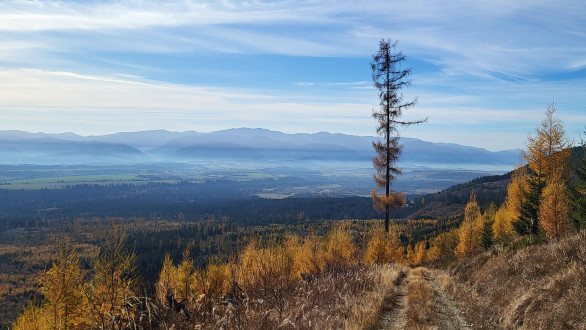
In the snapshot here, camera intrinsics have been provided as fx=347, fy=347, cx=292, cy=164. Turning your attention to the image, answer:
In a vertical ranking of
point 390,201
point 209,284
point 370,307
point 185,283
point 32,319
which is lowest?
point 32,319

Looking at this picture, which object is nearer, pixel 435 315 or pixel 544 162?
pixel 435 315

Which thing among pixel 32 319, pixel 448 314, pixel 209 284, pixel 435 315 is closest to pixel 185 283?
pixel 209 284

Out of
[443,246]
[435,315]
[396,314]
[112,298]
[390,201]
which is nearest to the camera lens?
[112,298]

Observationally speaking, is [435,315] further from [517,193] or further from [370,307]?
[517,193]

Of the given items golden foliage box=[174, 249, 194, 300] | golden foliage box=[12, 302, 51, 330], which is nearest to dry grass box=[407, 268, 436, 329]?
golden foliage box=[174, 249, 194, 300]

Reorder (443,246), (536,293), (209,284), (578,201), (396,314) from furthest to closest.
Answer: (443,246) → (578,201) → (396,314) → (536,293) → (209,284)

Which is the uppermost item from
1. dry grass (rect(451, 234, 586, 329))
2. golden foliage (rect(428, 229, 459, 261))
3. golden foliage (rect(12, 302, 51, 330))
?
dry grass (rect(451, 234, 586, 329))

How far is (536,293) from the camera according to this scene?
310 inches

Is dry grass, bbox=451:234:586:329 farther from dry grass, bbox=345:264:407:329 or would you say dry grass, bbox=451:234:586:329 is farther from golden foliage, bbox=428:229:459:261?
golden foliage, bbox=428:229:459:261

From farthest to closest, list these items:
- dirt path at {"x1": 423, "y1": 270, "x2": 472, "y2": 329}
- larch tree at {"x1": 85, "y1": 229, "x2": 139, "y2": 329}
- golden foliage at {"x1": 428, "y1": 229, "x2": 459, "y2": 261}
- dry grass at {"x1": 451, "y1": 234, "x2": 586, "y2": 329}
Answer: golden foliage at {"x1": 428, "y1": 229, "x2": 459, "y2": 261}
dirt path at {"x1": 423, "y1": 270, "x2": 472, "y2": 329}
dry grass at {"x1": 451, "y1": 234, "x2": 586, "y2": 329}
larch tree at {"x1": 85, "y1": 229, "x2": 139, "y2": 329}

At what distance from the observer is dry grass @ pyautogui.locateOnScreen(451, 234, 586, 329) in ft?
21.7

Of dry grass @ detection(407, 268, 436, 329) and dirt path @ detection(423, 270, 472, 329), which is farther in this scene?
dirt path @ detection(423, 270, 472, 329)

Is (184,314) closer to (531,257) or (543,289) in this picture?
(543,289)

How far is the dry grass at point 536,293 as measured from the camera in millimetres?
6617
